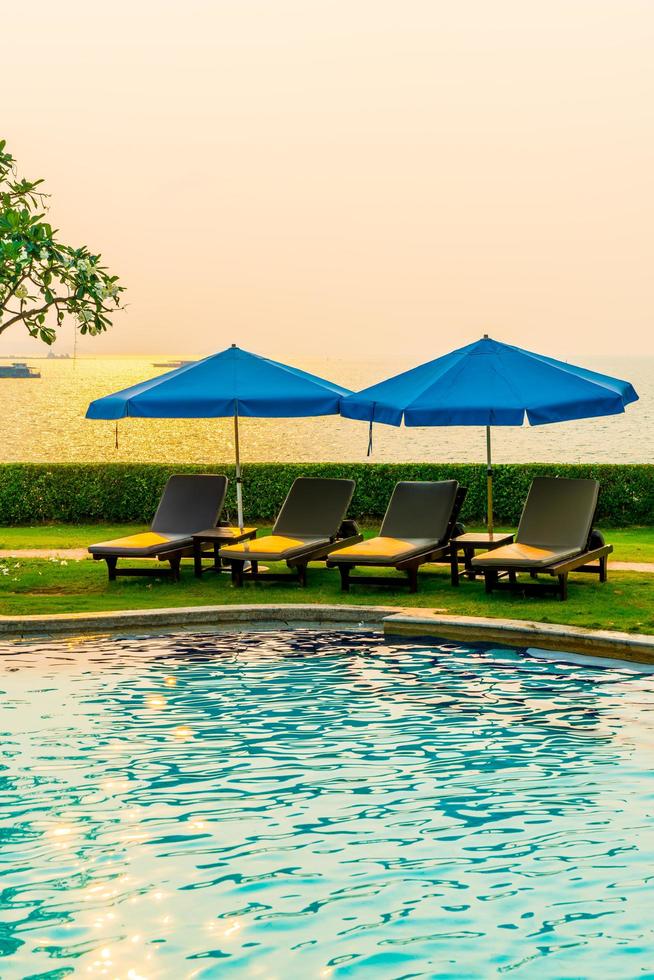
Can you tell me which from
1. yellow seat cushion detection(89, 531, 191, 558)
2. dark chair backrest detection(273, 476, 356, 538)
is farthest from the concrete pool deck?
dark chair backrest detection(273, 476, 356, 538)

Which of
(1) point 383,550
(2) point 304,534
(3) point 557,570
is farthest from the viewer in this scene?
(2) point 304,534

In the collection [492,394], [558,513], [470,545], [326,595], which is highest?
[492,394]

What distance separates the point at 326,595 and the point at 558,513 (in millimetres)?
2862

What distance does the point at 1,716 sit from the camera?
9203mm

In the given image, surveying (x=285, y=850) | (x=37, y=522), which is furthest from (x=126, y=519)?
(x=285, y=850)

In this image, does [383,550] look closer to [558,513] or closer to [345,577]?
[345,577]

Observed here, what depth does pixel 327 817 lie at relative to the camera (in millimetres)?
7160

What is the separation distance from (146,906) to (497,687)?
169 inches

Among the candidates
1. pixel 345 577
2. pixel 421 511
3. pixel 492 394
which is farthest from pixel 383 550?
pixel 492 394

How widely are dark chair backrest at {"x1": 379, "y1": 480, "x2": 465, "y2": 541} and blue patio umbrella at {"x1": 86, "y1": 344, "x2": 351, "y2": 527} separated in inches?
54.8

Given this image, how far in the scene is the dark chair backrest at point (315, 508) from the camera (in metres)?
15.1

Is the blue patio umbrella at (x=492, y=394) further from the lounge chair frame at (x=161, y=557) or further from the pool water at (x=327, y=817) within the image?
the pool water at (x=327, y=817)

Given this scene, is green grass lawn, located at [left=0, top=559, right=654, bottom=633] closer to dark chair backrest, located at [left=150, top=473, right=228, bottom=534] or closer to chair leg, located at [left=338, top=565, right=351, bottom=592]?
chair leg, located at [left=338, top=565, right=351, bottom=592]

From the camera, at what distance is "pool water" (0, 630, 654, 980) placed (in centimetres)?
567
